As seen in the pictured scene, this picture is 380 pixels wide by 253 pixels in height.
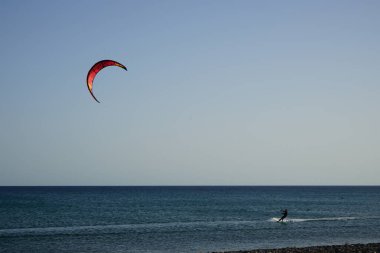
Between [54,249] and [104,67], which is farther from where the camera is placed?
[54,249]

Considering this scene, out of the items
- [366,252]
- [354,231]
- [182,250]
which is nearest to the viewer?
[366,252]

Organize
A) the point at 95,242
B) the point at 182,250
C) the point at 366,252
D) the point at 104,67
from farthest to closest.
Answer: the point at 95,242 < the point at 182,250 < the point at 366,252 < the point at 104,67

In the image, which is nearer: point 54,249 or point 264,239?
point 54,249

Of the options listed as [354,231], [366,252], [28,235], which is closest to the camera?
[366,252]

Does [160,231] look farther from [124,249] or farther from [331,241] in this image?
[331,241]

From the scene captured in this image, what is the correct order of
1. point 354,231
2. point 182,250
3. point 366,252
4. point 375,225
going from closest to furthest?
point 366,252
point 182,250
point 354,231
point 375,225

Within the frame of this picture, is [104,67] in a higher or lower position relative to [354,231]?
higher

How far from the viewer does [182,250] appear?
26.5 metres

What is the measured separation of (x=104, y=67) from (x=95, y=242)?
14.4 meters

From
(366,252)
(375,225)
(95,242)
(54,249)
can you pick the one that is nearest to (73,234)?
(95,242)

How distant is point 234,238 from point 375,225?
1698 cm

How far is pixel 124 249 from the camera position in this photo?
27.0 meters

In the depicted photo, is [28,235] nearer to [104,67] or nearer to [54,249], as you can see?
[54,249]

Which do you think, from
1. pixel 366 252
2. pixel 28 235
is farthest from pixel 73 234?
pixel 366 252
